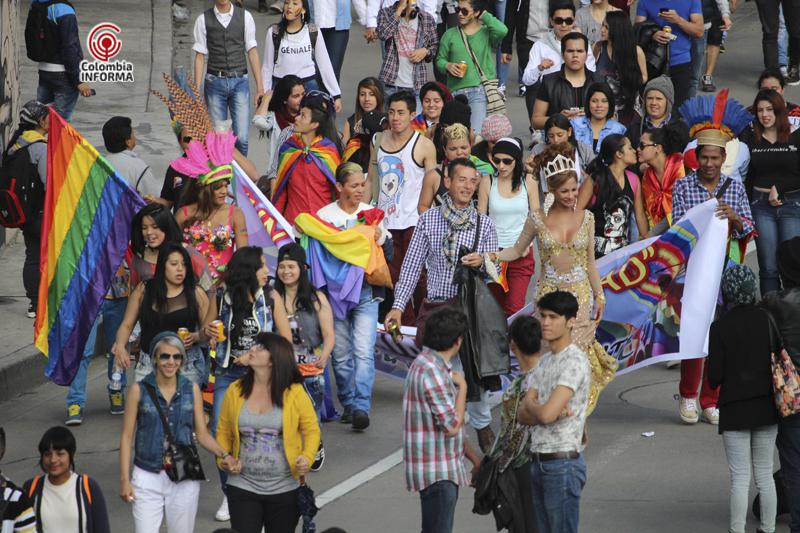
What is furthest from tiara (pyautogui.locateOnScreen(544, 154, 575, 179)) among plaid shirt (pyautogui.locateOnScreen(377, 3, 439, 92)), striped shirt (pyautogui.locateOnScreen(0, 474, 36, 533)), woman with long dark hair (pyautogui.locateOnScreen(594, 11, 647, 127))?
plaid shirt (pyautogui.locateOnScreen(377, 3, 439, 92))

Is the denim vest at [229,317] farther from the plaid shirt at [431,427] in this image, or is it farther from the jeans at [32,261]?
the jeans at [32,261]

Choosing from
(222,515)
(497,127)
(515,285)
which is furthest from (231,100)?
(222,515)

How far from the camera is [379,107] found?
13789 mm

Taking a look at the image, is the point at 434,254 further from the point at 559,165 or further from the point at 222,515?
the point at 222,515

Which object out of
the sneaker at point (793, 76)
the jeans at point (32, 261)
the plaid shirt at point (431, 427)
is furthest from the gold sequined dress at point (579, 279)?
the sneaker at point (793, 76)

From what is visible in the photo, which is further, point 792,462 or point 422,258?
point 422,258

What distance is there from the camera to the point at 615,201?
12516mm

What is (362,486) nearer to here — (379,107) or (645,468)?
(645,468)

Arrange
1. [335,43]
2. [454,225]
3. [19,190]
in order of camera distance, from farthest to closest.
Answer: [335,43]
[19,190]
[454,225]

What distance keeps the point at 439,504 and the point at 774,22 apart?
552 inches

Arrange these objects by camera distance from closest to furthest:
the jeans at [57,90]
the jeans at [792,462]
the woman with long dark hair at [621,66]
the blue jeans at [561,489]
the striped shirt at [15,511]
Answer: the blue jeans at [561,489] < the striped shirt at [15,511] < the jeans at [792,462] < the woman with long dark hair at [621,66] < the jeans at [57,90]

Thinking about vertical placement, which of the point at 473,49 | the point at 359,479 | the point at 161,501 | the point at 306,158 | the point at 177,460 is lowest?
the point at 359,479

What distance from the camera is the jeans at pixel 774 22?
2072cm

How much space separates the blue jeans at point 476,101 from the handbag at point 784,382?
7.37 m
